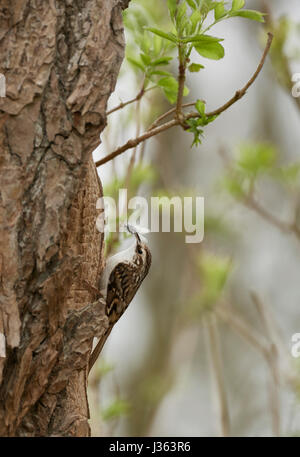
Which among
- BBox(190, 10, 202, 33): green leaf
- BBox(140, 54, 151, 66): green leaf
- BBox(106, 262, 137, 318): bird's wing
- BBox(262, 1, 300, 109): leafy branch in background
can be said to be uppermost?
BBox(262, 1, 300, 109): leafy branch in background

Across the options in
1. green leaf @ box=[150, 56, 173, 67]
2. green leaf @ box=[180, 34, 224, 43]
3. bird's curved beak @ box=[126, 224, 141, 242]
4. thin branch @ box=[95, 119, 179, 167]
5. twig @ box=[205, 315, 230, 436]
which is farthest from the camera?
twig @ box=[205, 315, 230, 436]

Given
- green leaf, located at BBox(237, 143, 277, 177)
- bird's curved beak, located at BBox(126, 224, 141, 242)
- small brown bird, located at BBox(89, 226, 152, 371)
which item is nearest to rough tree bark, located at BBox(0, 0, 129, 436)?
small brown bird, located at BBox(89, 226, 152, 371)

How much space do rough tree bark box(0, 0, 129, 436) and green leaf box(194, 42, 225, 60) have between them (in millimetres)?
164

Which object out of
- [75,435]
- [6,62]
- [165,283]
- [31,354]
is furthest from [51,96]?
[165,283]

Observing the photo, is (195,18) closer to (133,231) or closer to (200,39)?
(200,39)

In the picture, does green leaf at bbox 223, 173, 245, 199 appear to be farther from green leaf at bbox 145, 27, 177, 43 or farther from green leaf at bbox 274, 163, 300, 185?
green leaf at bbox 145, 27, 177, 43

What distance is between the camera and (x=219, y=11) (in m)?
1.17

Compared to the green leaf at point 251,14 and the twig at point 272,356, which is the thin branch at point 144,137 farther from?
the twig at point 272,356

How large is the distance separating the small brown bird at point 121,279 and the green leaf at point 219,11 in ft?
1.79

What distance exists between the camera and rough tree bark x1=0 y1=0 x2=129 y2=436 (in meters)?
1.02

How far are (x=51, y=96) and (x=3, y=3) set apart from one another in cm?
16

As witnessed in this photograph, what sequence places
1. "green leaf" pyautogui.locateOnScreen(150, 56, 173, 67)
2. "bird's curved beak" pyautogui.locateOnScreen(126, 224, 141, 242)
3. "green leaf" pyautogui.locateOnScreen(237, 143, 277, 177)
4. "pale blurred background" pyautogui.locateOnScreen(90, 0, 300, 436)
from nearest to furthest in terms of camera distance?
"green leaf" pyautogui.locateOnScreen(150, 56, 173, 67)
"bird's curved beak" pyautogui.locateOnScreen(126, 224, 141, 242)
"green leaf" pyautogui.locateOnScreen(237, 143, 277, 177)
"pale blurred background" pyautogui.locateOnScreen(90, 0, 300, 436)

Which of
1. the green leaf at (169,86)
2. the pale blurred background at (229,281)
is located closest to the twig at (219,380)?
the green leaf at (169,86)

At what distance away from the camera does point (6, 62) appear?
1.03 m
